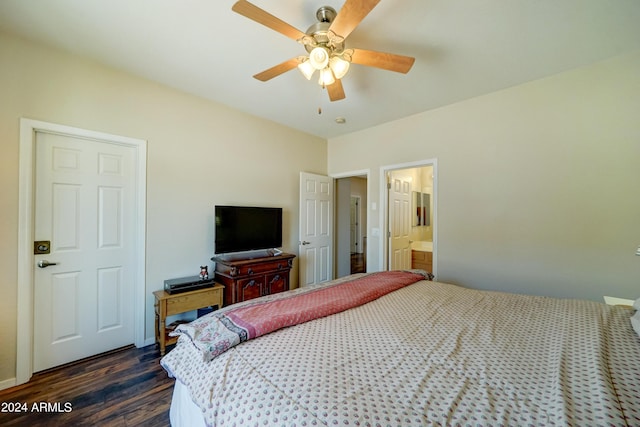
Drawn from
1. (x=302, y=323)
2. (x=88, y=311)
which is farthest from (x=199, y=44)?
(x=88, y=311)

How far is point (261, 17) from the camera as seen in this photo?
4.50ft

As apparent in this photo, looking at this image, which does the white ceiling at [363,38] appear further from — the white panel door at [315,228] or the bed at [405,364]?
the bed at [405,364]

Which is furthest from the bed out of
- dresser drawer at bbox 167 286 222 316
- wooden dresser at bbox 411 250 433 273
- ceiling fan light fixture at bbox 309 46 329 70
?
wooden dresser at bbox 411 250 433 273

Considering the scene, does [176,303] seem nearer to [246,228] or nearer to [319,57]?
[246,228]

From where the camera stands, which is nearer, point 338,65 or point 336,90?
point 338,65

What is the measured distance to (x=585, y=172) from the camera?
87.4 inches

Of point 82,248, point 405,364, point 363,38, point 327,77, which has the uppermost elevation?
point 363,38

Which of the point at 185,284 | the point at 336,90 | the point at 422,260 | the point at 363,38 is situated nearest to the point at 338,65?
the point at 336,90

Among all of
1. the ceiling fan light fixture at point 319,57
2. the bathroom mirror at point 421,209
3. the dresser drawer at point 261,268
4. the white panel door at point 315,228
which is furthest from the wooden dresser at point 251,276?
the bathroom mirror at point 421,209

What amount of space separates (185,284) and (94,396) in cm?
96

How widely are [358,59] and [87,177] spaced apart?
2.53 meters

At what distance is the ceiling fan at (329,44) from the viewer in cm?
137

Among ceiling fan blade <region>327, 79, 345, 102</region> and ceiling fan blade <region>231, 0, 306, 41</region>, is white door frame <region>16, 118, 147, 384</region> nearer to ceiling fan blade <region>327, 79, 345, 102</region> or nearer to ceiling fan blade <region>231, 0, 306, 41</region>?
ceiling fan blade <region>231, 0, 306, 41</region>

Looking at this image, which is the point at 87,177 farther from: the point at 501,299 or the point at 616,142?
the point at 616,142
